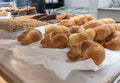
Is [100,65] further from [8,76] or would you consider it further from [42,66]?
[8,76]

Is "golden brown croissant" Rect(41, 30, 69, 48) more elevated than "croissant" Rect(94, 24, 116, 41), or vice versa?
"croissant" Rect(94, 24, 116, 41)

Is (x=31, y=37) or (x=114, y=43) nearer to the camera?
(x=114, y=43)

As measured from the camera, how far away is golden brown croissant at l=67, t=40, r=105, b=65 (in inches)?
14.8

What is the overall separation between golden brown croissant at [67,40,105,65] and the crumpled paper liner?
0.04ft

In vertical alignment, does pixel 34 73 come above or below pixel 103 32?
below

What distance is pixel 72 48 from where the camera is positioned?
42 centimetres

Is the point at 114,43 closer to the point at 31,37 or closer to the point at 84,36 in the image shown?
the point at 84,36

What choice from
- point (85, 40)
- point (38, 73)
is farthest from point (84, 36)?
point (38, 73)

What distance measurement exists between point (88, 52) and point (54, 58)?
0.35 feet

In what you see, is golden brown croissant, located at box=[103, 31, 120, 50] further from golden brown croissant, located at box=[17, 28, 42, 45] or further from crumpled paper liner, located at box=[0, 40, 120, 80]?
golden brown croissant, located at box=[17, 28, 42, 45]

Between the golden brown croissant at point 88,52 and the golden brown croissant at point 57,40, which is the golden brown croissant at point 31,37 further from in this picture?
the golden brown croissant at point 88,52

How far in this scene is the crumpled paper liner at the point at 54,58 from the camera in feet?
1.26

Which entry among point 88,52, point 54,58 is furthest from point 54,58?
point 88,52

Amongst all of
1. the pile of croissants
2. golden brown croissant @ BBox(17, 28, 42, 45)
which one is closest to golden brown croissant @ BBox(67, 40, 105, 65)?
the pile of croissants
